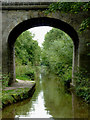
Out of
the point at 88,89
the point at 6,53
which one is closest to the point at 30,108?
the point at 88,89

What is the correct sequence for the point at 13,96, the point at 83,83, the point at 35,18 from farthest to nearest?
the point at 35,18 → the point at 83,83 → the point at 13,96

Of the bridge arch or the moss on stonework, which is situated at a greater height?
the bridge arch

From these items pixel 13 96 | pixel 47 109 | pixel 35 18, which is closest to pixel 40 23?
pixel 35 18

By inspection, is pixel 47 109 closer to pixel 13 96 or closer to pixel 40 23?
pixel 13 96

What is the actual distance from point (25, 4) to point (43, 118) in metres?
5.83

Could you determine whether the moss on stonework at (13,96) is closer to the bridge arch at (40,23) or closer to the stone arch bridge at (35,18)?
the stone arch bridge at (35,18)

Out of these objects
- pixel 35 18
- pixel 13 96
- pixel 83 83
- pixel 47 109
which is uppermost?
pixel 35 18

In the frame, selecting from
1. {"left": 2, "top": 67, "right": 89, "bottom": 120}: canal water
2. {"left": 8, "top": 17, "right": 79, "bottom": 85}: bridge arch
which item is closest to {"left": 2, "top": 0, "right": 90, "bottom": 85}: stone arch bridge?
{"left": 8, "top": 17, "right": 79, "bottom": 85}: bridge arch

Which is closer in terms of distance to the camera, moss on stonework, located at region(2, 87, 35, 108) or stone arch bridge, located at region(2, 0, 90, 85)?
moss on stonework, located at region(2, 87, 35, 108)

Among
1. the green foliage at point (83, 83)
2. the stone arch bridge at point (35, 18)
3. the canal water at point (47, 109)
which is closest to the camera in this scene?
the canal water at point (47, 109)

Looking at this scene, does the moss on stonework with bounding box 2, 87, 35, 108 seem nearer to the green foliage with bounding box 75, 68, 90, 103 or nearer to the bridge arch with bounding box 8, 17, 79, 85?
the bridge arch with bounding box 8, 17, 79, 85

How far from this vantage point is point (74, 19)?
8734mm

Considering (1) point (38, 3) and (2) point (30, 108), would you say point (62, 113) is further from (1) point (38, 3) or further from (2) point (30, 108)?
(1) point (38, 3)

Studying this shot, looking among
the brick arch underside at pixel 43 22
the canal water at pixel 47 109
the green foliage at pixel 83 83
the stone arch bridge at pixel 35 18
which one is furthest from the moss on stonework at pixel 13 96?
the brick arch underside at pixel 43 22
